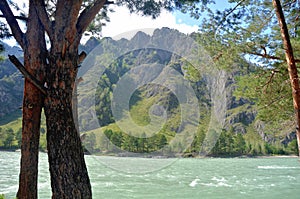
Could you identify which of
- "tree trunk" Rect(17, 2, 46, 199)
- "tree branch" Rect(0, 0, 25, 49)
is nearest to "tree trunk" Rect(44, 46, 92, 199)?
"tree trunk" Rect(17, 2, 46, 199)

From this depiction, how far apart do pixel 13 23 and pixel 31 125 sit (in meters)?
1.09

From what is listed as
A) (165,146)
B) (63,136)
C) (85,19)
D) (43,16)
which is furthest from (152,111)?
(63,136)

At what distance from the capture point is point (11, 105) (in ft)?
352

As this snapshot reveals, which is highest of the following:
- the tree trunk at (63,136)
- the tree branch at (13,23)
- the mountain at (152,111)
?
the mountain at (152,111)

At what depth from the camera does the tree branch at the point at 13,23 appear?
309 centimetres

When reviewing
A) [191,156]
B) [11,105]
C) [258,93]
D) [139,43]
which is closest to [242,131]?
[191,156]

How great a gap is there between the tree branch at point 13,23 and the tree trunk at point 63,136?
52 centimetres

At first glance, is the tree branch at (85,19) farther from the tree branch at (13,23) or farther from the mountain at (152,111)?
the mountain at (152,111)

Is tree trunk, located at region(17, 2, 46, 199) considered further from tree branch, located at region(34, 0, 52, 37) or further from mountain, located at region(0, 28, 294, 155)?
mountain, located at region(0, 28, 294, 155)

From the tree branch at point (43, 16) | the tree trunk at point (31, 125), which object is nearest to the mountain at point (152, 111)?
the tree branch at point (43, 16)

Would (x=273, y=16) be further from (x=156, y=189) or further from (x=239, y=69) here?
(x=156, y=189)

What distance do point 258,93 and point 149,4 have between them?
11.8 feet

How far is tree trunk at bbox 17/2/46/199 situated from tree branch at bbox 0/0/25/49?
223 mm

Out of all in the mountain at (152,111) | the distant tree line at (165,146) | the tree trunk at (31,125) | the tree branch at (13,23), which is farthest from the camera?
the distant tree line at (165,146)
